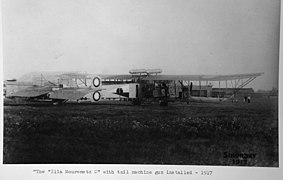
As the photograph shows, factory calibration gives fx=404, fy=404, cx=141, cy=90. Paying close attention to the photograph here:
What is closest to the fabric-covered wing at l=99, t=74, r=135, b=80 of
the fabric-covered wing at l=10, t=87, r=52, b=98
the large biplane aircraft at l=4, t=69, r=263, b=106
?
the large biplane aircraft at l=4, t=69, r=263, b=106

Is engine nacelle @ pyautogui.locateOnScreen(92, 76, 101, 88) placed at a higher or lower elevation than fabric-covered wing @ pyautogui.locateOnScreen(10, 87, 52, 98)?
higher

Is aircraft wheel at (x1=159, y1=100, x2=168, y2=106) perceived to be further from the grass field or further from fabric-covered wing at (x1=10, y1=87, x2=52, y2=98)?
fabric-covered wing at (x1=10, y1=87, x2=52, y2=98)

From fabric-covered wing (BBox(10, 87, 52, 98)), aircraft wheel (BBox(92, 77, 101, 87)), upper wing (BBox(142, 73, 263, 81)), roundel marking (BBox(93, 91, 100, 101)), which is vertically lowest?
roundel marking (BBox(93, 91, 100, 101))

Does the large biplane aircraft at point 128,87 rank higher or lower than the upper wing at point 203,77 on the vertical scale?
lower

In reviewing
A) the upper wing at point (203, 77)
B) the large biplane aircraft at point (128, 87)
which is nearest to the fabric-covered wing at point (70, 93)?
the large biplane aircraft at point (128, 87)

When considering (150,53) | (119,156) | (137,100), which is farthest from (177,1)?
(119,156)

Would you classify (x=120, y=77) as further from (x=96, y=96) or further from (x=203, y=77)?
(x=203, y=77)

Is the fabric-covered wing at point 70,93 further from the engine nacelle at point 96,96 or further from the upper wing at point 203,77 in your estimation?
the upper wing at point 203,77

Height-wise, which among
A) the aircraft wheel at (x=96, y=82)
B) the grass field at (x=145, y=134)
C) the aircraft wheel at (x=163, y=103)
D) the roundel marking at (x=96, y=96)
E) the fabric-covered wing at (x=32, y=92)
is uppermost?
the aircraft wheel at (x=96, y=82)

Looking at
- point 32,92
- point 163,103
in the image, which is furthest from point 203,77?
point 32,92
